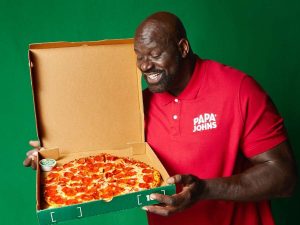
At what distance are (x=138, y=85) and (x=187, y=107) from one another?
0.90ft

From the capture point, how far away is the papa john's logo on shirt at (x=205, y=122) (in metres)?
1.26

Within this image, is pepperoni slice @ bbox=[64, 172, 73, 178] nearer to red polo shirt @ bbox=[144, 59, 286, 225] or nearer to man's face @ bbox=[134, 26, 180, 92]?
red polo shirt @ bbox=[144, 59, 286, 225]

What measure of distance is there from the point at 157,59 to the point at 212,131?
33cm

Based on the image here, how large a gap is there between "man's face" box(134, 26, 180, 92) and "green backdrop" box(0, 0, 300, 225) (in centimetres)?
71

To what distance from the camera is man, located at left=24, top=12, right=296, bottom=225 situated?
1.19 m

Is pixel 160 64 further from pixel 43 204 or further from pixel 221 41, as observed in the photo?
pixel 221 41

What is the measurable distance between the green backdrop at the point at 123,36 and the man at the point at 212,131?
702 mm

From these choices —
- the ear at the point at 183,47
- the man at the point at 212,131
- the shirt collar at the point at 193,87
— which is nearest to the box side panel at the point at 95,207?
the man at the point at 212,131

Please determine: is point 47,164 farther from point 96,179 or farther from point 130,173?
point 130,173

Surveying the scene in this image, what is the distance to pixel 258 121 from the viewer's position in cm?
119

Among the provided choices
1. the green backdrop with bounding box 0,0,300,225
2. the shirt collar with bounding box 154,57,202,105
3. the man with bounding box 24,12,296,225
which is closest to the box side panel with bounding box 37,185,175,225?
the man with bounding box 24,12,296,225

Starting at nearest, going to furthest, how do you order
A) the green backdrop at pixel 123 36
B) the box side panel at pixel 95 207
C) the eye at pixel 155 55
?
the box side panel at pixel 95 207, the eye at pixel 155 55, the green backdrop at pixel 123 36

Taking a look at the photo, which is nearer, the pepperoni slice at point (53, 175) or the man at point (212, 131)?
the man at point (212, 131)

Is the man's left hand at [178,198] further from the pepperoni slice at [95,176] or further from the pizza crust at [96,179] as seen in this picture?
the pepperoni slice at [95,176]
